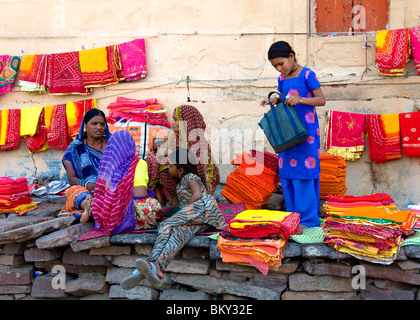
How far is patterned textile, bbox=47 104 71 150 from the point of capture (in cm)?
600

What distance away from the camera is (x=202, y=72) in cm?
598

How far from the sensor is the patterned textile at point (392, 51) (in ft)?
17.7

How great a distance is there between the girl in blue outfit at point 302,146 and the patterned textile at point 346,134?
4.87 ft

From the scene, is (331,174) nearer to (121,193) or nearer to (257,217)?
(257,217)

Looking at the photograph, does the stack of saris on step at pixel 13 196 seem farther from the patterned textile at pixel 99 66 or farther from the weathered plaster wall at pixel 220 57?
the patterned textile at pixel 99 66

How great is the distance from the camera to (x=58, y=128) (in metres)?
6.00

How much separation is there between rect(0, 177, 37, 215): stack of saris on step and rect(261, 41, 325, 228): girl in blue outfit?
2.66 meters

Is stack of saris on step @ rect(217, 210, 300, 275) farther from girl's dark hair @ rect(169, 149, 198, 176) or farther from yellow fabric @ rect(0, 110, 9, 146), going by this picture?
yellow fabric @ rect(0, 110, 9, 146)

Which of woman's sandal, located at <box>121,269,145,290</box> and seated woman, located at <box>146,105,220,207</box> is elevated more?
seated woman, located at <box>146,105,220,207</box>

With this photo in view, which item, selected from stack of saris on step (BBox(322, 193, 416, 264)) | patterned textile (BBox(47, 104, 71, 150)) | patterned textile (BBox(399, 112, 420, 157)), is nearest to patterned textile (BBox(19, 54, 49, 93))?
patterned textile (BBox(47, 104, 71, 150))

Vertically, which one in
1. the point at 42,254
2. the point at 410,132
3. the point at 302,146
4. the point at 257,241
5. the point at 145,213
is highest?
the point at 410,132

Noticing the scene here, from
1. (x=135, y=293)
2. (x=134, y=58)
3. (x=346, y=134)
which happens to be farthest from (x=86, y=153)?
(x=346, y=134)

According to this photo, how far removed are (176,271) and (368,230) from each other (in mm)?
1599

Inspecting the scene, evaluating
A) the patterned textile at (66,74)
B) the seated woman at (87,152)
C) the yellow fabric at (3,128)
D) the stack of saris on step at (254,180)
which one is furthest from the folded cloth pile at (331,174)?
the yellow fabric at (3,128)
